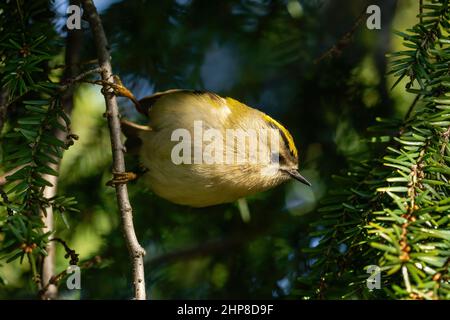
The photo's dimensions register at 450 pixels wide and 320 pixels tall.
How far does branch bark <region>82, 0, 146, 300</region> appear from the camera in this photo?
5.72 ft

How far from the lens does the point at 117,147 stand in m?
2.05

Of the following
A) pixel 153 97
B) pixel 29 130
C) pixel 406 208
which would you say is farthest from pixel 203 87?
pixel 406 208

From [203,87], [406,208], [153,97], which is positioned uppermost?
[203,87]

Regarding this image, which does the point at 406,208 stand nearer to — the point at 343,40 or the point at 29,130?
the point at 343,40

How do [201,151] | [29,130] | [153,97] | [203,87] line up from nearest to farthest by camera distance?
[29,130] → [201,151] → [153,97] → [203,87]

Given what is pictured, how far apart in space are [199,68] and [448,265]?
1918mm

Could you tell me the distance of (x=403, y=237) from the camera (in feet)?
4.74

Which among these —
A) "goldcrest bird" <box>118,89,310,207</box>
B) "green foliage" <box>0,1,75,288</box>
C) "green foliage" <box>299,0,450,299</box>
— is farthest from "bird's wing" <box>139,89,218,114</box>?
"green foliage" <box>299,0,450,299</box>

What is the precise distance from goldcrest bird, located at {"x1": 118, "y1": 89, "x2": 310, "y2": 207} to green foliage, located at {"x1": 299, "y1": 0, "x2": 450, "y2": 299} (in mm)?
562

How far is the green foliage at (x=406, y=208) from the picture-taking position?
4.63ft

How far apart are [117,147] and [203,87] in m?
1.13

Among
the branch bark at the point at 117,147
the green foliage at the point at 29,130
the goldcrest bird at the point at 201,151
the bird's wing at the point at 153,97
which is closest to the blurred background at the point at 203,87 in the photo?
the bird's wing at the point at 153,97
